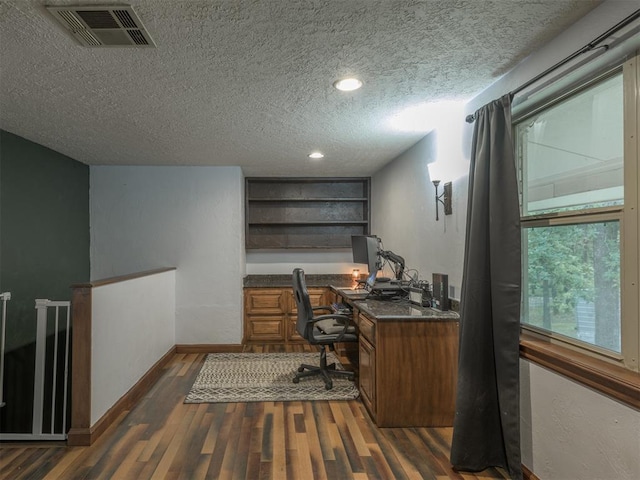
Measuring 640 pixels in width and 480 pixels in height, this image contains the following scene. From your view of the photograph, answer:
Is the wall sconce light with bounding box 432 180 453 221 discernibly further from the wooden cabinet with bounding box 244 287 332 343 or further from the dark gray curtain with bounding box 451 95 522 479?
the wooden cabinet with bounding box 244 287 332 343

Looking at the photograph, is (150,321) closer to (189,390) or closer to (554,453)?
(189,390)

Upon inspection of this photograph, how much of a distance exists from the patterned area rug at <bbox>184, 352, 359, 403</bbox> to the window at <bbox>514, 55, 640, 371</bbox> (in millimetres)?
1920

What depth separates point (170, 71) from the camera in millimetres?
2156

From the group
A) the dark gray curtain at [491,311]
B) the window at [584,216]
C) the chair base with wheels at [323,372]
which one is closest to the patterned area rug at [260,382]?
the chair base with wheels at [323,372]

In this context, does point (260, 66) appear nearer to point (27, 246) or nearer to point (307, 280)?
point (27, 246)

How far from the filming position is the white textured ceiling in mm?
1633

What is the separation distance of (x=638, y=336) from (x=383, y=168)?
368cm

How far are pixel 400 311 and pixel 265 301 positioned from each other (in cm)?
259

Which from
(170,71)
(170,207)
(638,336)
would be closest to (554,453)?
(638,336)

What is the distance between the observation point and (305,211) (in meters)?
5.61

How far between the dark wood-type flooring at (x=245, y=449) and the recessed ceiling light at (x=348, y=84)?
2307mm

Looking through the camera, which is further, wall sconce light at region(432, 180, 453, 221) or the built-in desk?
wall sconce light at region(432, 180, 453, 221)

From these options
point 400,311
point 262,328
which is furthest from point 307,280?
point 400,311

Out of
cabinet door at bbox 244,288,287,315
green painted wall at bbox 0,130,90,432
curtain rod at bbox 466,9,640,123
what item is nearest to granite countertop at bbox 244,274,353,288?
cabinet door at bbox 244,288,287,315
